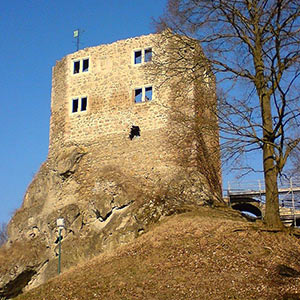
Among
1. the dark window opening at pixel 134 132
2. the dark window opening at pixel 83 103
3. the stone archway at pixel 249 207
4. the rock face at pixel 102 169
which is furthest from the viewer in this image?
the dark window opening at pixel 83 103

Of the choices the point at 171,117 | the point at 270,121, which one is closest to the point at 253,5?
the point at 270,121

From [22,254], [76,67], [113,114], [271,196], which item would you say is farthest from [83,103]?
[271,196]

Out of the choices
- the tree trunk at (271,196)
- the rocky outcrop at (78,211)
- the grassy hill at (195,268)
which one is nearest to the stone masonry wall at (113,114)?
the rocky outcrop at (78,211)

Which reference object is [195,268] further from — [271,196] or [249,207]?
[249,207]

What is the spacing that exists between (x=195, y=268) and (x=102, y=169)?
10.8m

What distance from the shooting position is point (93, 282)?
14656mm

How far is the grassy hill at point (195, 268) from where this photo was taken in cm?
1251

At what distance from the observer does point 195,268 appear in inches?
553

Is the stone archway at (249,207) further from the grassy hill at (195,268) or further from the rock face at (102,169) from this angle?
the grassy hill at (195,268)

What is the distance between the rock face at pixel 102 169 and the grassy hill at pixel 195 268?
3196mm

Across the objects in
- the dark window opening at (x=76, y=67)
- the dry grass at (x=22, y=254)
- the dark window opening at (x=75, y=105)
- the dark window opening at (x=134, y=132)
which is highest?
the dark window opening at (x=76, y=67)

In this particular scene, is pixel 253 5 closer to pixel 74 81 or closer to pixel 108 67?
pixel 108 67

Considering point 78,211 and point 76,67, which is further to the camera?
point 76,67

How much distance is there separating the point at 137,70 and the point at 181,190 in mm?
7125
